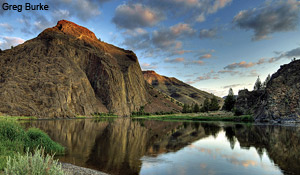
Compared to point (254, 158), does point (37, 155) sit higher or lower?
higher

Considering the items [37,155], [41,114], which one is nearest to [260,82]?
[41,114]

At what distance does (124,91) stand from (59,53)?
5741 cm

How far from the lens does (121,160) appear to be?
19109 mm

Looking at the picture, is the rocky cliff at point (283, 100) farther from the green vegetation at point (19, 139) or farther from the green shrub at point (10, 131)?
the green shrub at point (10, 131)

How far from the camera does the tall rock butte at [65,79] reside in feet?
362

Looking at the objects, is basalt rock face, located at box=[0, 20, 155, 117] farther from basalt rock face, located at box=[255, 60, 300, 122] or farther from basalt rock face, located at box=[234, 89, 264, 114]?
basalt rock face, located at box=[255, 60, 300, 122]

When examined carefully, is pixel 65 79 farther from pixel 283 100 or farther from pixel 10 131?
pixel 10 131

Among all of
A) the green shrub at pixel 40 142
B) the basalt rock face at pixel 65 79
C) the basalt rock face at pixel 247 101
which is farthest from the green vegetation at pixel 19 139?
the basalt rock face at pixel 65 79

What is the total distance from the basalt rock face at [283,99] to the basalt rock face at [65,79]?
98226 millimetres

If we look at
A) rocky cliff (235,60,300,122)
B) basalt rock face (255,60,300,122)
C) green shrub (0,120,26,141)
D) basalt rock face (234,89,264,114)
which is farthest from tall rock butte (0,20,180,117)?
basalt rock face (255,60,300,122)

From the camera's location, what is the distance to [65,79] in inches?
5177

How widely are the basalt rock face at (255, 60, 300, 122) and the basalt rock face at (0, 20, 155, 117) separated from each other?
98.2 meters

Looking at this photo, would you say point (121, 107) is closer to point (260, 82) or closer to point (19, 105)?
point (19, 105)

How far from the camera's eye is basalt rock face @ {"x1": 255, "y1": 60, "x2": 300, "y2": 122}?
70938 millimetres
